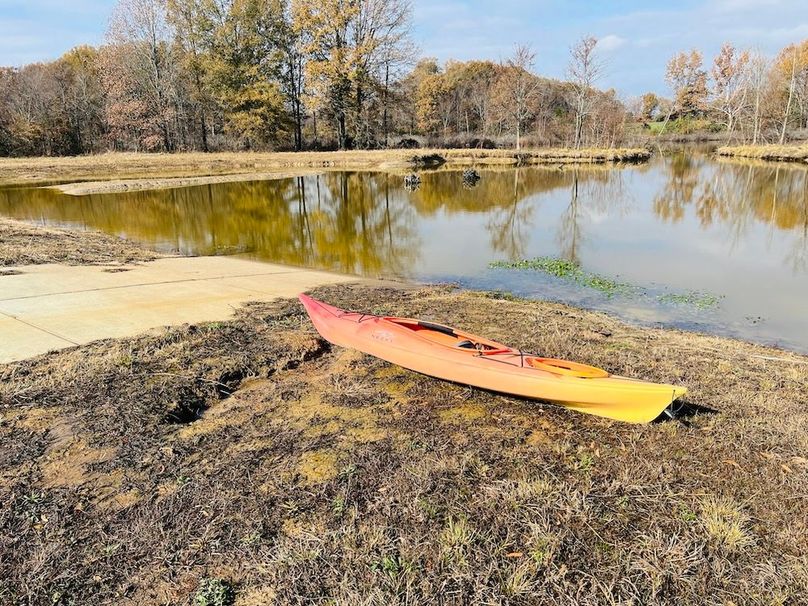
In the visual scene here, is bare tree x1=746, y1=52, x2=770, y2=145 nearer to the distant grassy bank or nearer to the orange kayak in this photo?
the distant grassy bank

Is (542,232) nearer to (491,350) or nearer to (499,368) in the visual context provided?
(491,350)

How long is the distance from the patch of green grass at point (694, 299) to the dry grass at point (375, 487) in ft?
12.6

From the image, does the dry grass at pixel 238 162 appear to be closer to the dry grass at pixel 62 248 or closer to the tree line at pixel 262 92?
the tree line at pixel 262 92

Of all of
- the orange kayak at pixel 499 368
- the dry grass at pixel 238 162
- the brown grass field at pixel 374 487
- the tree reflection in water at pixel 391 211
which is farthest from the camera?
the dry grass at pixel 238 162

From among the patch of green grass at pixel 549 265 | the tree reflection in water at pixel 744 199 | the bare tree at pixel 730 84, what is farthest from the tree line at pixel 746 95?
the patch of green grass at pixel 549 265

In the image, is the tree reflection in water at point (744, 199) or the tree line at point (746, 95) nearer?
the tree reflection in water at point (744, 199)

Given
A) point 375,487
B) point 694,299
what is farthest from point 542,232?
point 375,487

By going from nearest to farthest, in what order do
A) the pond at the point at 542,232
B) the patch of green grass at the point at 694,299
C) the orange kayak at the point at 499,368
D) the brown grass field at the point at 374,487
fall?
the brown grass field at the point at 374,487 → the orange kayak at the point at 499,368 → the patch of green grass at the point at 694,299 → the pond at the point at 542,232

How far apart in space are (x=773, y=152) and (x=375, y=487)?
46.2 metres

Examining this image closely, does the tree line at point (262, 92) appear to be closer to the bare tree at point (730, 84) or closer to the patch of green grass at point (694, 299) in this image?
the bare tree at point (730, 84)

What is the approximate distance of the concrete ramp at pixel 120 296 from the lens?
6426mm

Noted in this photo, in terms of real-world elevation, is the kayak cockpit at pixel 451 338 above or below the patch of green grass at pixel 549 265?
above

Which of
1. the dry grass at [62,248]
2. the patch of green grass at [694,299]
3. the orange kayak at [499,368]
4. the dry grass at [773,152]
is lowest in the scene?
the patch of green grass at [694,299]

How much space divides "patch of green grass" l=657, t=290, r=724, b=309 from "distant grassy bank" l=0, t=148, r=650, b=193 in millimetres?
24357
